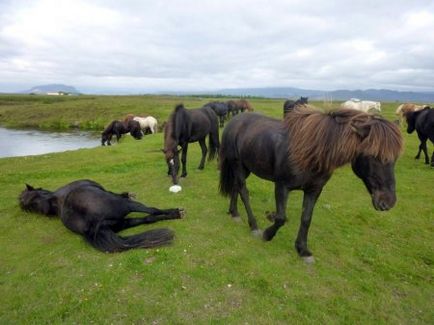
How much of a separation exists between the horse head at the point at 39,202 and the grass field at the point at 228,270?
0.24 metres

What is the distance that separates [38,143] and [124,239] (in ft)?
90.3

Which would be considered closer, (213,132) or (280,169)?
(280,169)

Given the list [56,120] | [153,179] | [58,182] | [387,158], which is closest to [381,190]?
[387,158]

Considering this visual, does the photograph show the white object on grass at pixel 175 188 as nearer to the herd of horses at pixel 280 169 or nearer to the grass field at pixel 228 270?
the grass field at pixel 228 270

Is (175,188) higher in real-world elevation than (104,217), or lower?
lower

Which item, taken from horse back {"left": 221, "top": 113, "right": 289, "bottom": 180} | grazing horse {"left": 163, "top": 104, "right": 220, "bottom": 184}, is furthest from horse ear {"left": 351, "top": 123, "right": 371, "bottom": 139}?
grazing horse {"left": 163, "top": 104, "right": 220, "bottom": 184}

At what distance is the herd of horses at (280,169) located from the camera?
14.4 ft

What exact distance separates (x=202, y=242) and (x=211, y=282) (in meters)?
1.21

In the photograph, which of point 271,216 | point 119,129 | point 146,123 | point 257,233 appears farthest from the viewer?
point 146,123

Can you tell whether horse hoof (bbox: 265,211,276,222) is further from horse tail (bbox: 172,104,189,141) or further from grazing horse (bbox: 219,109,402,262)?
horse tail (bbox: 172,104,189,141)

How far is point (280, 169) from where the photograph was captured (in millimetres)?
5207

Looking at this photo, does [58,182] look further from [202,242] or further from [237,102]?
[237,102]

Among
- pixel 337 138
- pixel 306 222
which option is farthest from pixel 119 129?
pixel 337 138

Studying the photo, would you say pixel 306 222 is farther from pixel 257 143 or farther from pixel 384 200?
pixel 257 143
